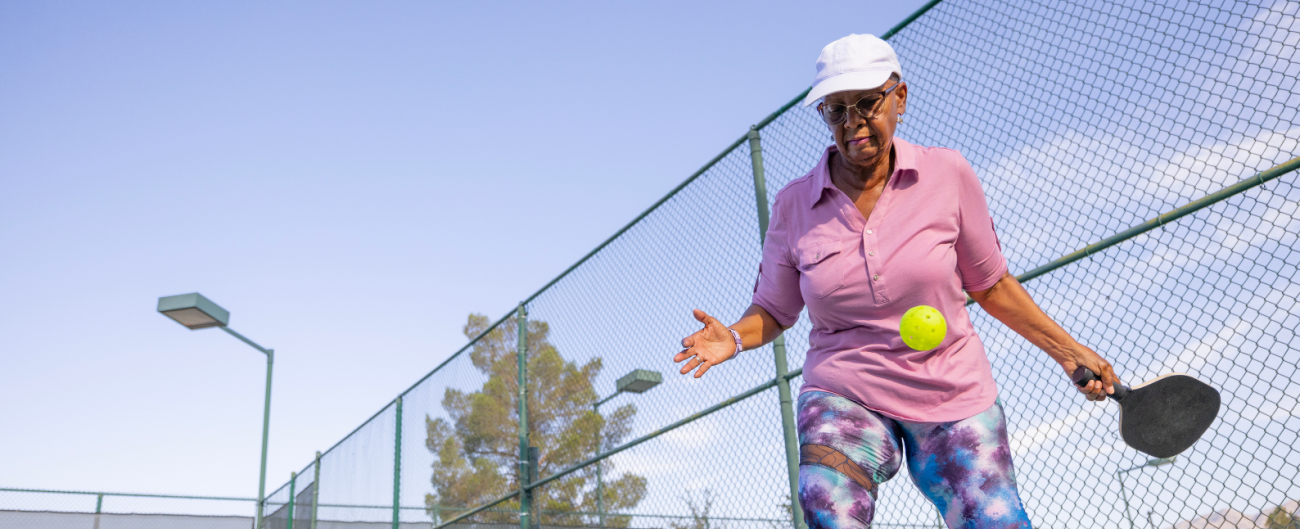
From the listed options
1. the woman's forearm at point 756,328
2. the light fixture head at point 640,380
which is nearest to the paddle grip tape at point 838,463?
the woman's forearm at point 756,328

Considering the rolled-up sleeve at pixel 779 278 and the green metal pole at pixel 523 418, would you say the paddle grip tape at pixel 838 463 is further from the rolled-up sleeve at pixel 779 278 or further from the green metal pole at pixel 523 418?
the green metal pole at pixel 523 418

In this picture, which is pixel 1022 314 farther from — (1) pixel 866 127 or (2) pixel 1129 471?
(2) pixel 1129 471

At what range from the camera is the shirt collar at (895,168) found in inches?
88.1

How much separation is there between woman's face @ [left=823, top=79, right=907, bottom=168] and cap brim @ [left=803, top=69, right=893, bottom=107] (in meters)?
0.04

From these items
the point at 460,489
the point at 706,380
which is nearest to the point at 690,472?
the point at 706,380

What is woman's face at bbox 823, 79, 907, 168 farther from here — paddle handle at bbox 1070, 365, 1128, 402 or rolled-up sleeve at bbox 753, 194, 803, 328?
paddle handle at bbox 1070, 365, 1128, 402

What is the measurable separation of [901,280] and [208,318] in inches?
446

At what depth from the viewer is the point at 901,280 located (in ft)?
6.99

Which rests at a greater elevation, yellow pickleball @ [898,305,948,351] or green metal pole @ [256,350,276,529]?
yellow pickleball @ [898,305,948,351]

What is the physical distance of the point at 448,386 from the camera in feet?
27.1

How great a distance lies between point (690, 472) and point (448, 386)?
12.6 ft

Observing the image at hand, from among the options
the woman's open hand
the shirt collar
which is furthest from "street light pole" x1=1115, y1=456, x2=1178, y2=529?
the woman's open hand

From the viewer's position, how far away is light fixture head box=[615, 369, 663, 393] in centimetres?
547

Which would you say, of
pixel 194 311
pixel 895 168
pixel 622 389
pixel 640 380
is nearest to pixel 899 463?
pixel 895 168
